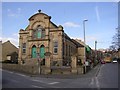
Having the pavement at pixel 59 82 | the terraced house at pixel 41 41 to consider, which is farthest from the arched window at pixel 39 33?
the pavement at pixel 59 82

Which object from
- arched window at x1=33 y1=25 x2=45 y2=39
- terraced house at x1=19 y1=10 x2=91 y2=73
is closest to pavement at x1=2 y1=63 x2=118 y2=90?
terraced house at x1=19 y1=10 x2=91 y2=73

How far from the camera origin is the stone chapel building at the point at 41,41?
51.8m

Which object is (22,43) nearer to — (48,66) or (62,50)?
(62,50)

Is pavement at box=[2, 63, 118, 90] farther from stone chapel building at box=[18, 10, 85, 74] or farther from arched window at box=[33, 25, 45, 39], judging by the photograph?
arched window at box=[33, 25, 45, 39]

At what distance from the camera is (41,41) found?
2103 inches

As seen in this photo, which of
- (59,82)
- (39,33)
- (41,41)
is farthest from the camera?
(39,33)

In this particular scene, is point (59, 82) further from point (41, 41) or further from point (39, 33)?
point (39, 33)

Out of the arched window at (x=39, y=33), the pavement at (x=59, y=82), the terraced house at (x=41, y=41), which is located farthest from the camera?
the arched window at (x=39, y=33)

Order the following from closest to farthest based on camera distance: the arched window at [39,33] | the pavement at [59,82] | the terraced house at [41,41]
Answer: the pavement at [59,82], the terraced house at [41,41], the arched window at [39,33]

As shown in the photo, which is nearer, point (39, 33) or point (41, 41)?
point (41, 41)

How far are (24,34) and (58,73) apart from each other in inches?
956

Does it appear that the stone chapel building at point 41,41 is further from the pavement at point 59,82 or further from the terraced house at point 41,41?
the pavement at point 59,82

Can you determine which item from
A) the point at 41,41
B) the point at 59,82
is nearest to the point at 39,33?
the point at 41,41

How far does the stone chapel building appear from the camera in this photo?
2039 inches
